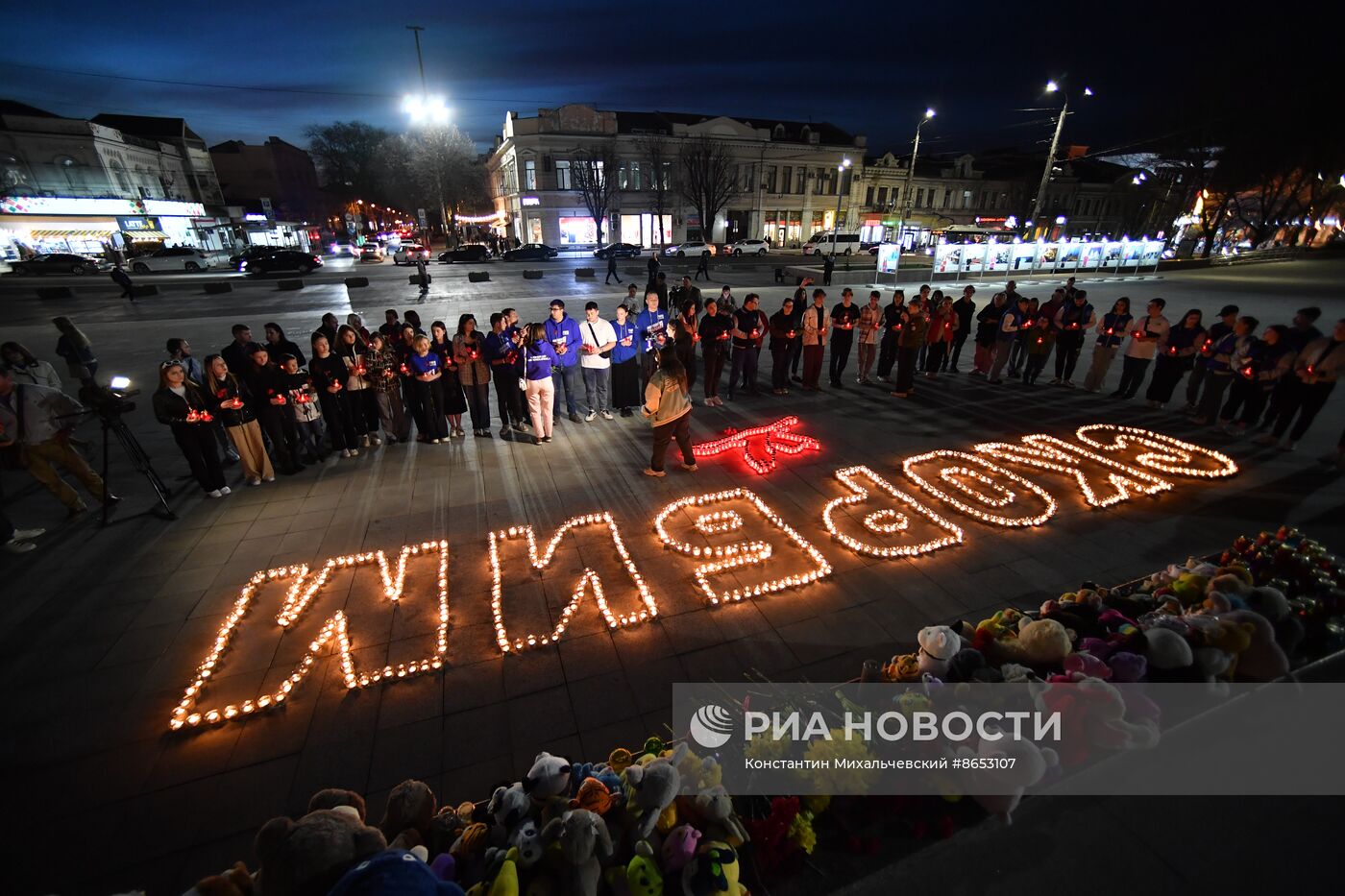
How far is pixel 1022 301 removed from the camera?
11.2 meters

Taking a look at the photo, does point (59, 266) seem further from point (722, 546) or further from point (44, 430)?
point (722, 546)

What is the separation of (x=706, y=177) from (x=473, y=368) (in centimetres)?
4755

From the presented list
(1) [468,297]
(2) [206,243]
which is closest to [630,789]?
(1) [468,297]

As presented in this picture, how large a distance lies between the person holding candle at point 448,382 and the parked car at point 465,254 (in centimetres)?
3401

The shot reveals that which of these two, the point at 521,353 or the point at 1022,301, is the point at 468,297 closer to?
the point at 521,353

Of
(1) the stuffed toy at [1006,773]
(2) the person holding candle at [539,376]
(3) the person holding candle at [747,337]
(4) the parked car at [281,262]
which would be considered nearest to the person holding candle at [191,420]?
(2) the person holding candle at [539,376]

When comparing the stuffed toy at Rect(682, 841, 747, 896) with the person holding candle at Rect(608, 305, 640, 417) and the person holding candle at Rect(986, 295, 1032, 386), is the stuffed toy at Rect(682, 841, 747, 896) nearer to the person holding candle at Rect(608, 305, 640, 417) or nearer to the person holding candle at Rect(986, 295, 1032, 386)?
the person holding candle at Rect(608, 305, 640, 417)

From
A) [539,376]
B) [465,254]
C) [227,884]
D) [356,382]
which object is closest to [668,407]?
[539,376]

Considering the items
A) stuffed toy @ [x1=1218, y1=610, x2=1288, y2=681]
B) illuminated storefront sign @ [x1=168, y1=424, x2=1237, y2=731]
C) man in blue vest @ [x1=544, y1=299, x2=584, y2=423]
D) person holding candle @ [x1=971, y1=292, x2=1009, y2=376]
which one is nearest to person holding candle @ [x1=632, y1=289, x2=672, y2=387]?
man in blue vest @ [x1=544, y1=299, x2=584, y2=423]

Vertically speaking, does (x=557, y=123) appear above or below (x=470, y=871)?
above

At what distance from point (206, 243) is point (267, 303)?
4279 cm

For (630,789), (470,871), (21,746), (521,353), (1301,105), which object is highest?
(1301,105)

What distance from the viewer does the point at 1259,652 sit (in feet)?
10.8

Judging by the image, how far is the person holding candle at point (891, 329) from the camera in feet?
35.7
